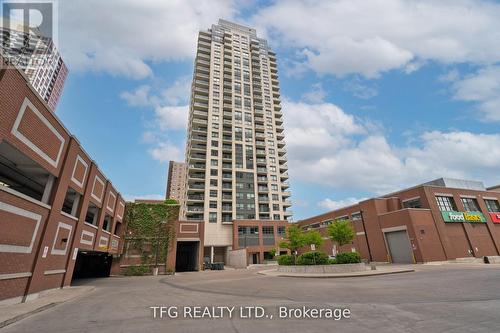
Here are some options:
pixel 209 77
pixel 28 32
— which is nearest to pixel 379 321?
pixel 209 77

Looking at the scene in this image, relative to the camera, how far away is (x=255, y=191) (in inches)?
2655

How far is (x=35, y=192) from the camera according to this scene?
65.6 ft

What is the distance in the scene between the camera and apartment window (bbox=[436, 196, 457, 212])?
39.3 metres

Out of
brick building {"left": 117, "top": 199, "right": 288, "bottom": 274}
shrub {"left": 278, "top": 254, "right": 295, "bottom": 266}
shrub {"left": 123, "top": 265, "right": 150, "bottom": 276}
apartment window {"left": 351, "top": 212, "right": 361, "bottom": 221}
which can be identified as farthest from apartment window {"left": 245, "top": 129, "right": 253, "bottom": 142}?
shrub {"left": 123, "top": 265, "right": 150, "bottom": 276}

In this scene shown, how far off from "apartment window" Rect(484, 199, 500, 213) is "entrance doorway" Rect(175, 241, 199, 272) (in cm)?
5257

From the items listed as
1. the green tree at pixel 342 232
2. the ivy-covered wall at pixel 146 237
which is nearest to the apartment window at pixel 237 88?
the ivy-covered wall at pixel 146 237

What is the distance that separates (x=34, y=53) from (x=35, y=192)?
108670 mm

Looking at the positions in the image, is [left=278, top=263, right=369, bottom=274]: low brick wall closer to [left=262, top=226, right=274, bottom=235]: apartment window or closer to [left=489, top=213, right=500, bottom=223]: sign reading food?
[left=262, top=226, right=274, bottom=235]: apartment window

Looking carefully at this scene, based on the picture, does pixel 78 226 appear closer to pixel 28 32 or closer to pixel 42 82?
pixel 42 82

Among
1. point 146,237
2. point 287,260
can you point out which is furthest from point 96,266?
point 287,260

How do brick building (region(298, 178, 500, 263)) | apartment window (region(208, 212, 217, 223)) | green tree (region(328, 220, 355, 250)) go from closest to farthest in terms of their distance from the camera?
green tree (region(328, 220, 355, 250)) < brick building (region(298, 178, 500, 263)) < apartment window (region(208, 212, 217, 223))

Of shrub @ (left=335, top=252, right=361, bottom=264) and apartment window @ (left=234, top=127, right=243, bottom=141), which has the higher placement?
apartment window @ (left=234, top=127, right=243, bottom=141)

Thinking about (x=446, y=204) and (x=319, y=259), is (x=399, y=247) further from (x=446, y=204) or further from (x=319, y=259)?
(x=319, y=259)

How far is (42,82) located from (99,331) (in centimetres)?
12229
